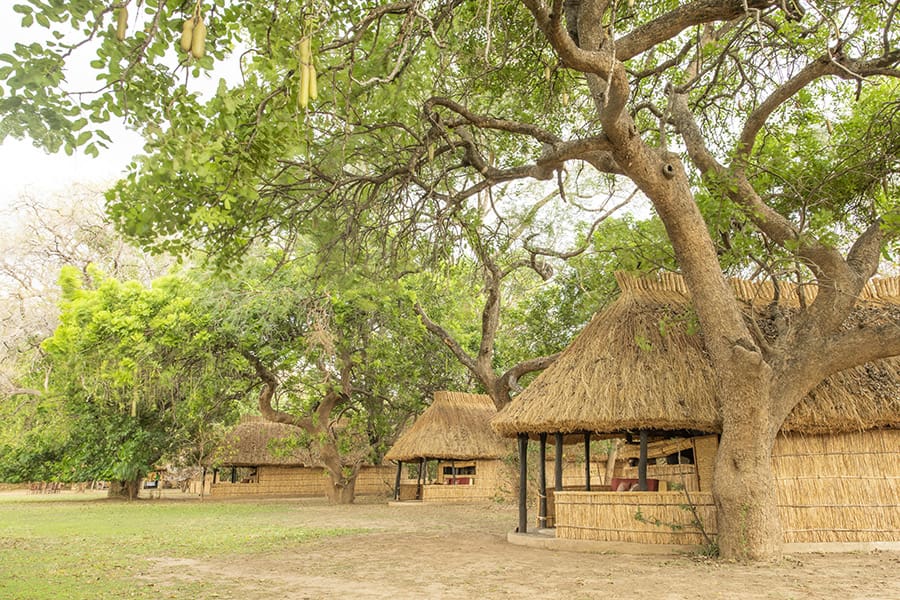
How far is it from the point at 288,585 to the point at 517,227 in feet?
29.8

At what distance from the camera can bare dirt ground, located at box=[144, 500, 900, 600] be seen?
17.6ft

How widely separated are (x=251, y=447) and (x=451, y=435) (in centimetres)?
1039

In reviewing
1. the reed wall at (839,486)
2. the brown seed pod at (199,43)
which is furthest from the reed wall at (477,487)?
the brown seed pod at (199,43)

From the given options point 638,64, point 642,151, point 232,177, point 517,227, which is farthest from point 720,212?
point 517,227

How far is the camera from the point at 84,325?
15.7 metres

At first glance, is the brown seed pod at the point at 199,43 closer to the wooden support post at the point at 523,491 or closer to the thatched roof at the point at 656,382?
the thatched roof at the point at 656,382

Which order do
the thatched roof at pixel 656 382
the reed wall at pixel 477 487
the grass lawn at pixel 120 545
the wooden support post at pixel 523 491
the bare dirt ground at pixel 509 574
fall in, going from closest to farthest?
the bare dirt ground at pixel 509 574 → the grass lawn at pixel 120 545 → the thatched roof at pixel 656 382 → the wooden support post at pixel 523 491 → the reed wall at pixel 477 487

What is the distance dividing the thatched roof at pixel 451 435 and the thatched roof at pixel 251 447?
6370 millimetres

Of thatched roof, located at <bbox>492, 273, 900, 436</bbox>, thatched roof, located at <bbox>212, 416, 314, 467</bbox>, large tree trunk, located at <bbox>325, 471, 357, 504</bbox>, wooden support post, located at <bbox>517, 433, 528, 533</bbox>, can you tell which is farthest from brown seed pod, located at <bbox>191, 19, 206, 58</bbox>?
thatched roof, located at <bbox>212, 416, 314, 467</bbox>

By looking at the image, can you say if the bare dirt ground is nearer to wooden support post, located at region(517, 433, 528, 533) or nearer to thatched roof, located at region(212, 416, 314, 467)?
wooden support post, located at region(517, 433, 528, 533)

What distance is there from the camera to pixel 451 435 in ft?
61.2

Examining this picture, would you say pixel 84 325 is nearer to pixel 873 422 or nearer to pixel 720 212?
pixel 720 212

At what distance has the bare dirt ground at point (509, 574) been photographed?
211 inches

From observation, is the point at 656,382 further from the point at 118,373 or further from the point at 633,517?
the point at 118,373
